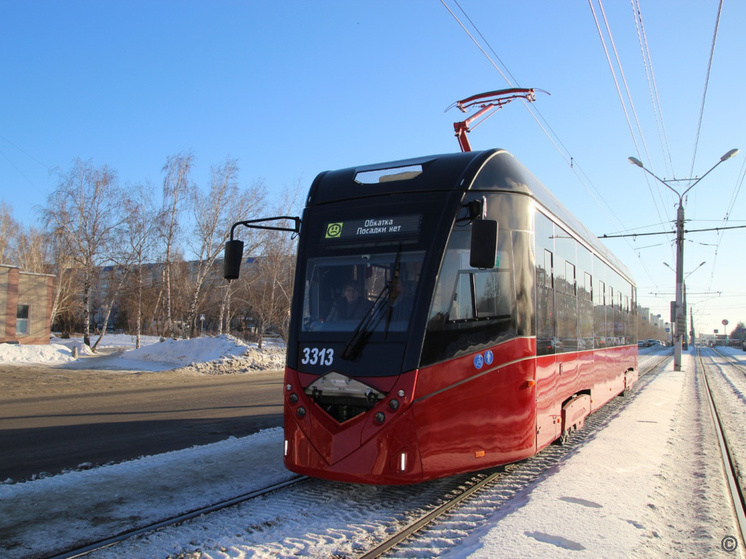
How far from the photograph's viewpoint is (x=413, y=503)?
18.5 ft

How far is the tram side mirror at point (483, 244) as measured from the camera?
203 inches

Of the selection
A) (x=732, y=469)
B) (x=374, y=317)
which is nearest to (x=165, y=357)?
(x=374, y=317)

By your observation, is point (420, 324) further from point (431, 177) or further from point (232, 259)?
point (232, 259)

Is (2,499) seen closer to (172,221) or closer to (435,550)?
(435,550)

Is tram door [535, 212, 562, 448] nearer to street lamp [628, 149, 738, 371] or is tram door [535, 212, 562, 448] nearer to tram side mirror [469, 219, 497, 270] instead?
tram side mirror [469, 219, 497, 270]

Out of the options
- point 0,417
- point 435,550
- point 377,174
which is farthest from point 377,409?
point 0,417

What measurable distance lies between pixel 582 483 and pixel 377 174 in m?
4.05

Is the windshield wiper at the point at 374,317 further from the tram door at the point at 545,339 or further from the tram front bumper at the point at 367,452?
the tram door at the point at 545,339

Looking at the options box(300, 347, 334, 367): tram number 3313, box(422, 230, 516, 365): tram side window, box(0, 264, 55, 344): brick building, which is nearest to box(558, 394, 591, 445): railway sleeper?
box(422, 230, 516, 365): tram side window

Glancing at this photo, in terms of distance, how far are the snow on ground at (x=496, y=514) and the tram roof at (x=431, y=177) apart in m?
3.20

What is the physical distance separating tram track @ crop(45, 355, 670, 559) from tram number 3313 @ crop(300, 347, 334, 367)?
138 cm

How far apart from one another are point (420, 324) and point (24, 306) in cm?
3352

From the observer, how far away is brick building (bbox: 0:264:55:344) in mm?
29844

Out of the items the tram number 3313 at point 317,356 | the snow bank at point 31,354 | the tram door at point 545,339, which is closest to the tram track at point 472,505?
the tram door at point 545,339
